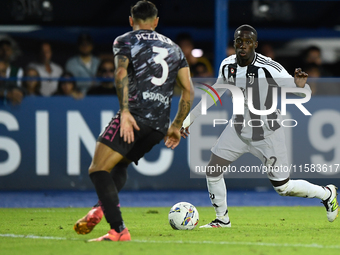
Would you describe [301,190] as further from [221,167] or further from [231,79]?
[231,79]

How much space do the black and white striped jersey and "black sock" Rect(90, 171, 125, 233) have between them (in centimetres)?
185

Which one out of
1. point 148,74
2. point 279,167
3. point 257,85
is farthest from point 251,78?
point 148,74

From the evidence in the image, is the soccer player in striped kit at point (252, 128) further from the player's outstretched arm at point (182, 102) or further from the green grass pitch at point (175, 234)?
the player's outstretched arm at point (182, 102)

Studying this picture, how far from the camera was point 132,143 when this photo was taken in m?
5.11

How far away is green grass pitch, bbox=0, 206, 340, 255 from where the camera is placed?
4836 millimetres

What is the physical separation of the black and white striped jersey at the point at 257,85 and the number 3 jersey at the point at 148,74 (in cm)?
143

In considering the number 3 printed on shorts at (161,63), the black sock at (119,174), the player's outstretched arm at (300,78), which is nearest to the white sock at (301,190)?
the player's outstretched arm at (300,78)

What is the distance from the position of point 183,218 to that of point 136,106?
164 centimetres

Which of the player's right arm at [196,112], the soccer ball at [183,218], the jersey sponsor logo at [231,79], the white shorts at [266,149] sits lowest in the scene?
the soccer ball at [183,218]

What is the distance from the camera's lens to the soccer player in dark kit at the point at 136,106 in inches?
198

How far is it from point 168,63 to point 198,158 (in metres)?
5.45

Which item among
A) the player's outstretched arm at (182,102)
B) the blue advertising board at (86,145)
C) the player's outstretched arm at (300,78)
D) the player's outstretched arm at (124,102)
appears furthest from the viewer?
the blue advertising board at (86,145)

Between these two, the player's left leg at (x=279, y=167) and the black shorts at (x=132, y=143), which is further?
the player's left leg at (x=279, y=167)

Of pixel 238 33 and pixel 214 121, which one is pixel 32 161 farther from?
pixel 238 33
